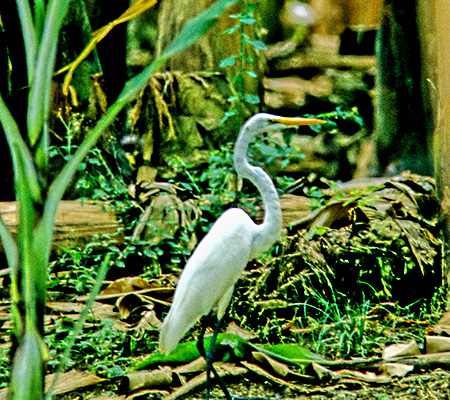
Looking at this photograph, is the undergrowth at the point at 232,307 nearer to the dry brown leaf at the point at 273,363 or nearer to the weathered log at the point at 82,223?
the weathered log at the point at 82,223

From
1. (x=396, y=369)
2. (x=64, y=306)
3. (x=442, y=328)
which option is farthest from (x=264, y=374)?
(x=64, y=306)

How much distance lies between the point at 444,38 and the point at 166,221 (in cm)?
250

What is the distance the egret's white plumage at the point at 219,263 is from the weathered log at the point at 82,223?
157cm

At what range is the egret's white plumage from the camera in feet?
8.54

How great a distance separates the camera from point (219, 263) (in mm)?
2705

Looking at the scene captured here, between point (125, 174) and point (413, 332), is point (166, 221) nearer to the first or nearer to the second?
point (125, 174)

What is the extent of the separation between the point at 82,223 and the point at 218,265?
1859mm

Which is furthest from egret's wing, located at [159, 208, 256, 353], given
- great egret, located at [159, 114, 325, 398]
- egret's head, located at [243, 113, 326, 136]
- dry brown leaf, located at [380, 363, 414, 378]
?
dry brown leaf, located at [380, 363, 414, 378]

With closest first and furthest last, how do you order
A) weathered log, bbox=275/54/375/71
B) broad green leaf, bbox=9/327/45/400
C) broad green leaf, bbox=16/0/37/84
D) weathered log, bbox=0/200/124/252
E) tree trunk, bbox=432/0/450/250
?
1. broad green leaf, bbox=9/327/45/400
2. broad green leaf, bbox=16/0/37/84
3. tree trunk, bbox=432/0/450/250
4. weathered log, bbox=0/200/124/252
5. weathered log, bbox=275/54/375/71

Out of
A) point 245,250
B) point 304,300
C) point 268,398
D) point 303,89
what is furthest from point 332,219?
point 303,89

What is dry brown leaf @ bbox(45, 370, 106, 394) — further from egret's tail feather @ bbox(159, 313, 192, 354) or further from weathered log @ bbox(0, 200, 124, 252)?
weathered log @ bbox(0, 200, 124, 252)

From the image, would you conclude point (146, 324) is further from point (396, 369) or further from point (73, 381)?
point (396, 369)

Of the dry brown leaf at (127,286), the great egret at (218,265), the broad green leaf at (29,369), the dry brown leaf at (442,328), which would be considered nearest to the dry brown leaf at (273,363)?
the great egret at (218,265)

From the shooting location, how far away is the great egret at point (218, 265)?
258 centimetres
